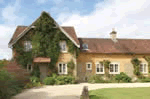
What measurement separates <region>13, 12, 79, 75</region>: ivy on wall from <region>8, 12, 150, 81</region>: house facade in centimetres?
40

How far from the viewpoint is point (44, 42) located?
2297 centimetres

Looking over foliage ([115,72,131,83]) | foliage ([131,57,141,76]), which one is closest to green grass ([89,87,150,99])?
foliage ([115,72,131,83])

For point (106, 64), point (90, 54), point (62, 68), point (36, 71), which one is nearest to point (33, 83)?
point (36, 71)

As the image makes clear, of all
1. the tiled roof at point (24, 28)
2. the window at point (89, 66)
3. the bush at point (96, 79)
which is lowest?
the bush at point (96, 79)

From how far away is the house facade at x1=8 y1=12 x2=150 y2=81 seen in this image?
2294 centimetres

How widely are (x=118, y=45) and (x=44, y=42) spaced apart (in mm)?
12281

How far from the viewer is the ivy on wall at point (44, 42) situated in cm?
2256

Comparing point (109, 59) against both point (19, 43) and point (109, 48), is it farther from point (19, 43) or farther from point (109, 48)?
point (19, 43)

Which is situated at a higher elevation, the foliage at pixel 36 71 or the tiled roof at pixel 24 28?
the tiled roof at pixel 24 28

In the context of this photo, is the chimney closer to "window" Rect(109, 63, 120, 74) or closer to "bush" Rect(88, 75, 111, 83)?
"window" Rect(109, 63, 120, 74)

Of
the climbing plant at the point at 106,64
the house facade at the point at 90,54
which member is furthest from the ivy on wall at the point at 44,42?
the climbing plant at the point at 106,64

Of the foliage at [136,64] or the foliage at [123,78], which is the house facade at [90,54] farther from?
the foliage at [123,78]

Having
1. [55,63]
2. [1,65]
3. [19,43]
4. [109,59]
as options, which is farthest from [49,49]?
[1,65]

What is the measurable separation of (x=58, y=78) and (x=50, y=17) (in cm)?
834
